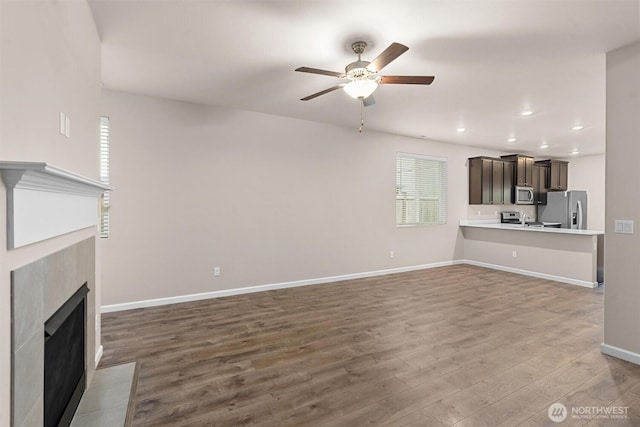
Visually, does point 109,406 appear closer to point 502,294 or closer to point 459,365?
point 459,365

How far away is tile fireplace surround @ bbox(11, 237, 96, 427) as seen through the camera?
1052mm

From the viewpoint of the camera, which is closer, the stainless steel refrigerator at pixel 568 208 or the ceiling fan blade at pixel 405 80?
the ceiling fan blade at pixel 405 80

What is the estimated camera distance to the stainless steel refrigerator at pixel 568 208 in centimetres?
677

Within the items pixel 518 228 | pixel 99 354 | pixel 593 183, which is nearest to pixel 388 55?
pixel 99 354

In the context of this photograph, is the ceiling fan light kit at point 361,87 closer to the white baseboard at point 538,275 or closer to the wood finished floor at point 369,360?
the wood finished floor at point 369,360

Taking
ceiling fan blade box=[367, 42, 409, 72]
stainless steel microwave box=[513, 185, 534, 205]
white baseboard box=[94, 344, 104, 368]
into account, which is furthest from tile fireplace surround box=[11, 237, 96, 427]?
stainless steel microwave box=[513, 185, 534, 205]

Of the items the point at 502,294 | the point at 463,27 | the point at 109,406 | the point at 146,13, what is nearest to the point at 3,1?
the point at 146,13

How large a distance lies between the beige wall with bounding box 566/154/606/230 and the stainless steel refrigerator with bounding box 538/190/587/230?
1274 mm

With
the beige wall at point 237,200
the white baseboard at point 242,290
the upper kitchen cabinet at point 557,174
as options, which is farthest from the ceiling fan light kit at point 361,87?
the upper kitchen cabinet at point 557,174

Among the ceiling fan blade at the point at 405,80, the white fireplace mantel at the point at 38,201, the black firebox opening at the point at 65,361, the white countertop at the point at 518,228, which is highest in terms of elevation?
the ceiling fan blade at the point at 405,80

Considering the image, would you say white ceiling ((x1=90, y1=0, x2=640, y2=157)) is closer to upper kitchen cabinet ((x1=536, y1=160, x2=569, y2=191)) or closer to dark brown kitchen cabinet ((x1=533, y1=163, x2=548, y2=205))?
dark brown kitchen cabinet ((x1=533, y1=163, x2=548, y2=205))

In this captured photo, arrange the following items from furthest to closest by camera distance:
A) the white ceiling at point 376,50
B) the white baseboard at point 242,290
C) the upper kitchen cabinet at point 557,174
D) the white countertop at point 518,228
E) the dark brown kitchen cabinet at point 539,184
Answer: the upper kitchen cabinet at point 557,174, the dark brown kitchen cabinet at point 539,184, the white countertop at point 518,228, the white baseboard at point 242,290, the white ceiling at point 376,50

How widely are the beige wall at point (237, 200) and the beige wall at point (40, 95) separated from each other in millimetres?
1749

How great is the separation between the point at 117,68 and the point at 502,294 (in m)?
5.56
